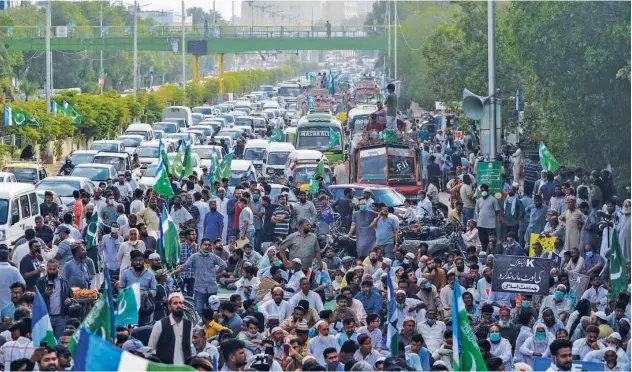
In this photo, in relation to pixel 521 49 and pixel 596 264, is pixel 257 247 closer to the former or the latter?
pixel 596 264

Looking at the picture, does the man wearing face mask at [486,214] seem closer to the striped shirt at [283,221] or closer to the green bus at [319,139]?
the striped shirt at [283,221]

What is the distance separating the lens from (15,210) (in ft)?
82.1

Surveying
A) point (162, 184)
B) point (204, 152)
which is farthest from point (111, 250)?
point (204, 152)

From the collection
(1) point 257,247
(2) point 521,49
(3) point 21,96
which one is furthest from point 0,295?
(3) point 21,96

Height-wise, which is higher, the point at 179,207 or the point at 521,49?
the point at 521,49

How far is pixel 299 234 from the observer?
70.0 feet

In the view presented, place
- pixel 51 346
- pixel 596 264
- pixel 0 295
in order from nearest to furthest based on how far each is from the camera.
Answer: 1. pixel 51 346
2. pixel 0 295
3. pixel 596 264

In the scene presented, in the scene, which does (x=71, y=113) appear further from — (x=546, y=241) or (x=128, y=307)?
(x=128, y=307)

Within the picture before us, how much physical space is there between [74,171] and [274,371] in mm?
19776

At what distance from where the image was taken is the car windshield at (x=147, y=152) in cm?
4012

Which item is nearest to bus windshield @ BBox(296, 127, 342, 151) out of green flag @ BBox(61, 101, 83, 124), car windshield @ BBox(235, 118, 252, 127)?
green flag @ BBox(61, 101, 83, 124)

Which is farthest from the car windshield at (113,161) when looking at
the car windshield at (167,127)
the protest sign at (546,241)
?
the car windshield at (167,127)

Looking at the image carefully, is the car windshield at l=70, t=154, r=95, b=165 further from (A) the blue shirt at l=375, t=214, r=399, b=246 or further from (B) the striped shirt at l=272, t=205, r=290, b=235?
(A) the blue shirt at l=375, t=214, r=399, b=246

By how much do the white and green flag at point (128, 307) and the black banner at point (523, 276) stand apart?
4.62 meters
